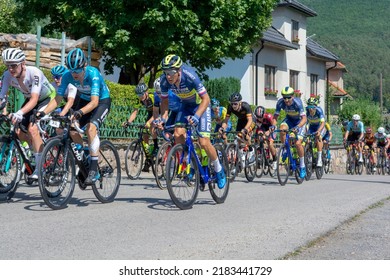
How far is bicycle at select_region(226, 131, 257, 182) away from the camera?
15.1m

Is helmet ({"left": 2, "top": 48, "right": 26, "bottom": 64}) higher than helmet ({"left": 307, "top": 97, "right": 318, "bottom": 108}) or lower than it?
higher

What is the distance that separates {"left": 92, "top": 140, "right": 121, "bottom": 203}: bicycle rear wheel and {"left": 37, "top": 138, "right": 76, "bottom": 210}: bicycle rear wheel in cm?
62

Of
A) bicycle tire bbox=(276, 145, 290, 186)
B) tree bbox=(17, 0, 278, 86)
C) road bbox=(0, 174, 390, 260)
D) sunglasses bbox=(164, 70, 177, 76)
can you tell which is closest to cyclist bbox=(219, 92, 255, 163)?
bicycle tire bbox=(276, 145, 290, 186)

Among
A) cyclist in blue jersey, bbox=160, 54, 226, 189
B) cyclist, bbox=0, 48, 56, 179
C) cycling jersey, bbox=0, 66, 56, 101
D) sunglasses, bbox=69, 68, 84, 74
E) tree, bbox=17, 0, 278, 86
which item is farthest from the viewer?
tree, bbox=17, 0, 278, 86

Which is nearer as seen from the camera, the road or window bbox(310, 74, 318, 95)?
the road

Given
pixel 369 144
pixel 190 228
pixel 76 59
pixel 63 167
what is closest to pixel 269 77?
pixel 369 144

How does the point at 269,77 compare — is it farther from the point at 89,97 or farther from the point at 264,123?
the point at 89,97

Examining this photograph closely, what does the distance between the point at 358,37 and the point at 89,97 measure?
17022 centimetres

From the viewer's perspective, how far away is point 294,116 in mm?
15836

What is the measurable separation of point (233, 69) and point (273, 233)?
35540 mm

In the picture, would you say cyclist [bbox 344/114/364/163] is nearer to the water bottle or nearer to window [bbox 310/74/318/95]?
the water bottle

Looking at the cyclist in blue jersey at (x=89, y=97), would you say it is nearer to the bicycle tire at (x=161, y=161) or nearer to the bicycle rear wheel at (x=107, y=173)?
the bicycle rear wheel at (x=107, y=173)

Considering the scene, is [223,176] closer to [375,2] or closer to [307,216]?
[307,216]

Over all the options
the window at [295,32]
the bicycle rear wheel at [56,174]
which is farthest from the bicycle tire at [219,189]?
the window at [295,32]
